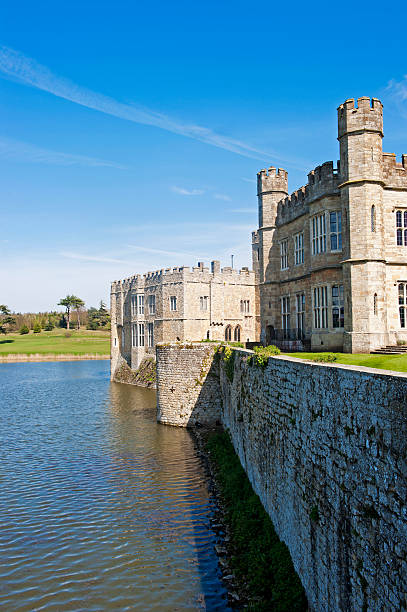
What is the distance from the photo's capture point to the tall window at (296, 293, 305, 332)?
23.2m

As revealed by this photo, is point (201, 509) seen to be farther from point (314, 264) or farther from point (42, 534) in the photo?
point (314, 264)

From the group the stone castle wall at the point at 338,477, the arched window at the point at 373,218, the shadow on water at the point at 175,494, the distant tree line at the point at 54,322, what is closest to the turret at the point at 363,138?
→ the arched window at the point at 373,218

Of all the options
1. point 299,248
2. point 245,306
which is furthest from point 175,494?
point 245,306

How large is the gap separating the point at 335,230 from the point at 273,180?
7.44 meters

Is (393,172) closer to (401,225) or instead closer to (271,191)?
(401,225)

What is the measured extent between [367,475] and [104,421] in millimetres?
24914

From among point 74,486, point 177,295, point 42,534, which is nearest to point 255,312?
point 177,295

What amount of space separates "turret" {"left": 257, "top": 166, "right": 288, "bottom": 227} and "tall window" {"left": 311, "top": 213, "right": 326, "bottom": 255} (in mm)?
5403

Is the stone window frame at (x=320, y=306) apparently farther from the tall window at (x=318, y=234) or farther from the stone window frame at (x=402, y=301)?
the stone window frame at (x=402, y=301)

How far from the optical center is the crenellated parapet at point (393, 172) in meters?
18.7

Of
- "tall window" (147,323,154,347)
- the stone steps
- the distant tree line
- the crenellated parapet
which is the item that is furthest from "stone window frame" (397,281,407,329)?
the distant tree line

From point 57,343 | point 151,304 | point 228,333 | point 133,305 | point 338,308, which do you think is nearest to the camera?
point 338,308

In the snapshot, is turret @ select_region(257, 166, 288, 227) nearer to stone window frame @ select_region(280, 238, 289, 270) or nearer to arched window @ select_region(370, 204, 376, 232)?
stone window frame @ select_region(280, 238, 289, 270)

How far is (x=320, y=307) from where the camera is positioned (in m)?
20.3
